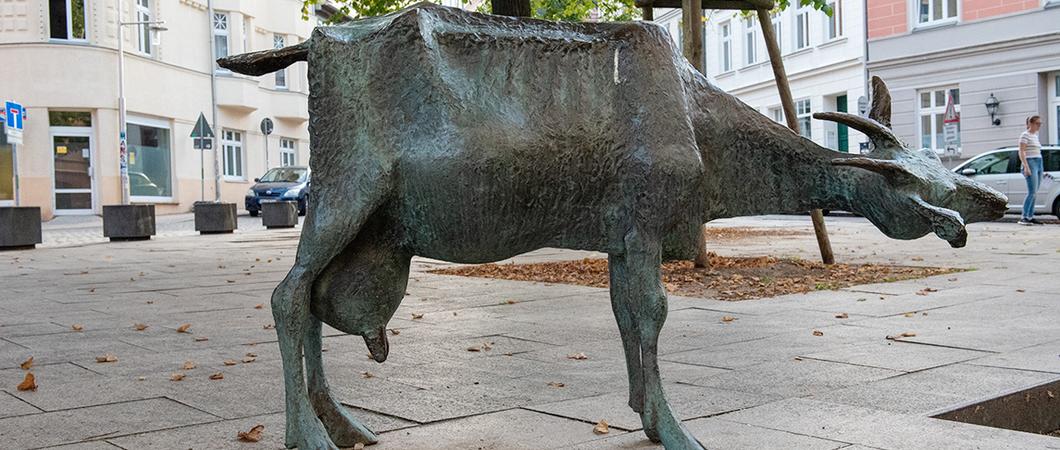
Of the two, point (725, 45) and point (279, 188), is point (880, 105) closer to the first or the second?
point (279, 188)

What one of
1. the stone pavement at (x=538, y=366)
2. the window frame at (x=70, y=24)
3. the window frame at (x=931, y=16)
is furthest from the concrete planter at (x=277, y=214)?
the window frame at (x=931, y=16)

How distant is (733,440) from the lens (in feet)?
10.8

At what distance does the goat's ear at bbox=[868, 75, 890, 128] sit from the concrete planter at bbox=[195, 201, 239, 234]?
1792 cm

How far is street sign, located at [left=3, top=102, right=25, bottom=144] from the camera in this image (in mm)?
20547

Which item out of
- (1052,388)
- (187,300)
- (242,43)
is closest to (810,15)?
(242,43)

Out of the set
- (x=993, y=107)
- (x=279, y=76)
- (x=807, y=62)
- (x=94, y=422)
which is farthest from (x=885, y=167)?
(x=279, y=76)

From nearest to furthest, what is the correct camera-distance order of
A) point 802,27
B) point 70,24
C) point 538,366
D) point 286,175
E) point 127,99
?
point 538,366 < point 70,24 < point 127,99 < point 286,175 < point 802,27

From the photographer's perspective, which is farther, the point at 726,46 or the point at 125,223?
the point at 726,46

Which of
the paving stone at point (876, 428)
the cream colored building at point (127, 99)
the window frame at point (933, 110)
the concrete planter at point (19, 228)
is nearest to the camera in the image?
the paving stone at point (876, 428)

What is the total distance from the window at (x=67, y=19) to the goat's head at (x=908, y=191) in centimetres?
2727

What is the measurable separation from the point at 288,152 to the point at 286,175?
36.6ft

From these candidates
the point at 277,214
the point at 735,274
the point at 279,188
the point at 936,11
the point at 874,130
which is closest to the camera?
the point at 874,130

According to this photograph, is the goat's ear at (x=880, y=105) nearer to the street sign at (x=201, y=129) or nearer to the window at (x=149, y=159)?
the street sign at (x=201, y=129)

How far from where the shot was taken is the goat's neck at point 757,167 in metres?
3.18
